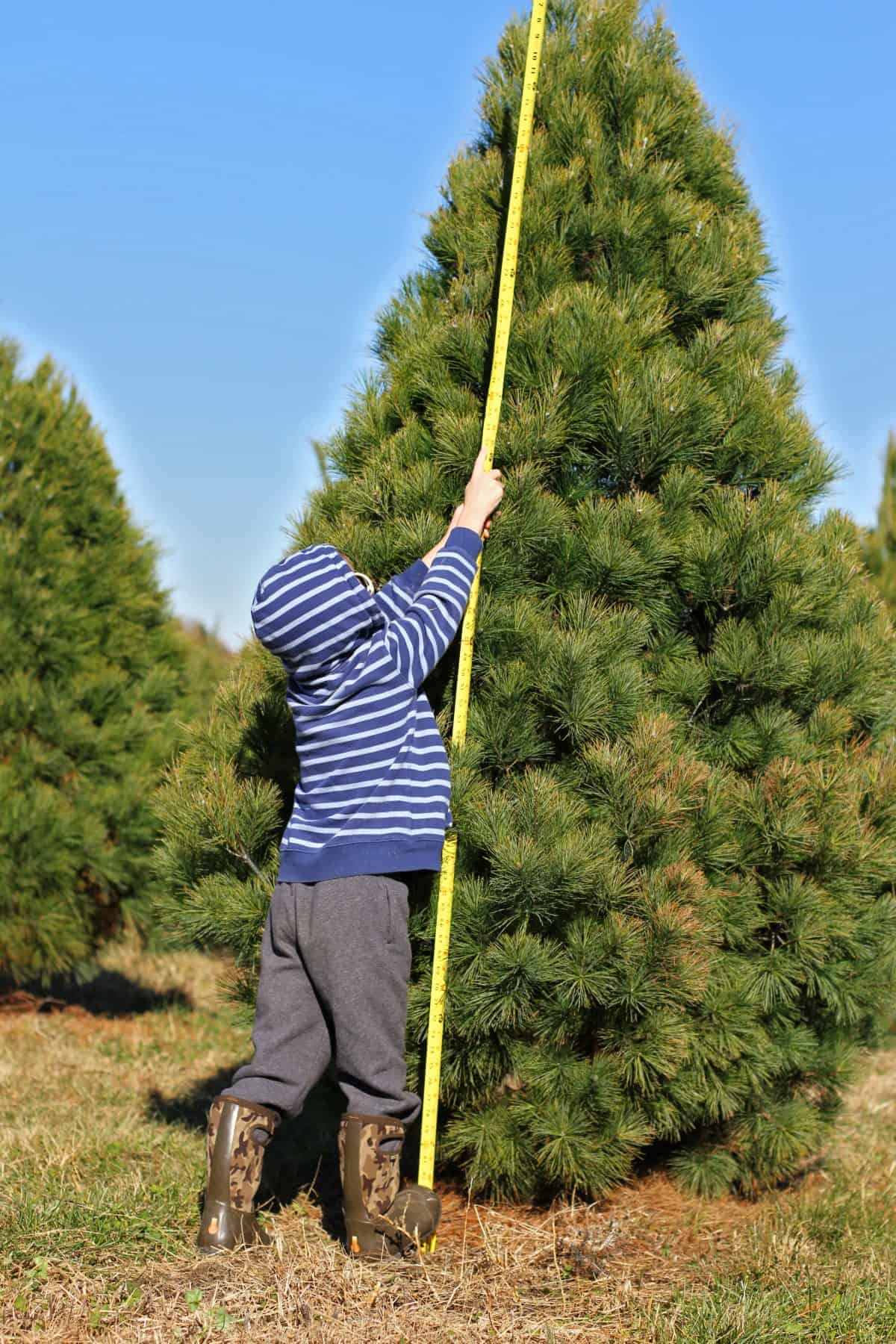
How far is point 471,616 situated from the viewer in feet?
12.2

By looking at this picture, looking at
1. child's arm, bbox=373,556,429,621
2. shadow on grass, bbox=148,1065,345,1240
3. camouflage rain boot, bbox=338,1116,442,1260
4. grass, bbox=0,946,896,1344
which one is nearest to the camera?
grass, bbox=0,946,896,1344

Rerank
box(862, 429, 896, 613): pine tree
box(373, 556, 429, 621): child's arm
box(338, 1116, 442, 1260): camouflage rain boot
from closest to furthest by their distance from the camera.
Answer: box(338, 1116, 442, 1260): camouflage rain boot < box(373, 556, 429, 621): child's arm < box(862, 429, 896, 613): pine tree

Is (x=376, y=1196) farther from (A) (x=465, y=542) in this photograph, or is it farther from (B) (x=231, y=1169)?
(A) (x=465, y=542)

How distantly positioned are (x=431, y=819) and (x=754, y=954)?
117cm

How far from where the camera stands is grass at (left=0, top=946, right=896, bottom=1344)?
9.96ft

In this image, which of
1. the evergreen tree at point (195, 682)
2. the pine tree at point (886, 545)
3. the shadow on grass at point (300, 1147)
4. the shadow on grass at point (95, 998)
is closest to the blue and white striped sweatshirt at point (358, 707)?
the evergreen tree at point (195, 682)

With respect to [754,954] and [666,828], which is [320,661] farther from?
[754,954]

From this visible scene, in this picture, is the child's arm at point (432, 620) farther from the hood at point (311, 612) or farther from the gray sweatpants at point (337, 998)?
the gray sweatpants at point (337, 998)

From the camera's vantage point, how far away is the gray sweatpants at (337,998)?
132 inches

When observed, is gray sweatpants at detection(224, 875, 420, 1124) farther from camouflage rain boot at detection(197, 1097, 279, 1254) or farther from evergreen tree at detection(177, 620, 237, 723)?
evergreen tree at detection(177, 620, 237, 723)

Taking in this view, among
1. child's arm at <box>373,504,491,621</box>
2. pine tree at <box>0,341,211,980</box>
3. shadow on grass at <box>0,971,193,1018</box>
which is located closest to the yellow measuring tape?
child's arm at <box>373,504,491,621</box>

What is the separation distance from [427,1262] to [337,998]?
760 millimetres

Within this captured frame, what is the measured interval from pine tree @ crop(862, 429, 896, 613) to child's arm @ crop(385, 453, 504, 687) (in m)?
5.33

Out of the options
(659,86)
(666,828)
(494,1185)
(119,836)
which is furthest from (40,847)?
(659,86)
